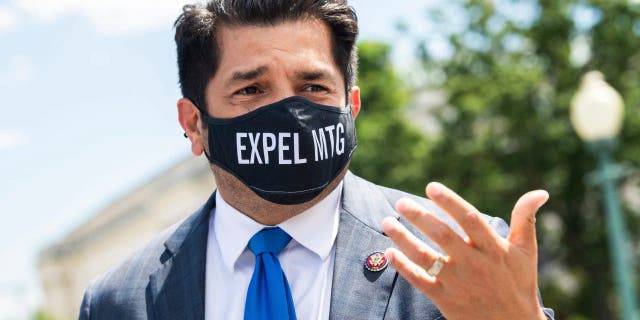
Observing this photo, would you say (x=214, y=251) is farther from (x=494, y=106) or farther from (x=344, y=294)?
(x=494, y=106)

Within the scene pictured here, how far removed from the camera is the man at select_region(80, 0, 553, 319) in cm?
298

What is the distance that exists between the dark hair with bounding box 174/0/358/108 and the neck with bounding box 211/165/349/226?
1.06 ft

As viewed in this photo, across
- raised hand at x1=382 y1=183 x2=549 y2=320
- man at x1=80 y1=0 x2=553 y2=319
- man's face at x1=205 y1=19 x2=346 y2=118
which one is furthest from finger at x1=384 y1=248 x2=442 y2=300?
man's face at x1=205 y1=19 x2=346 y2=118

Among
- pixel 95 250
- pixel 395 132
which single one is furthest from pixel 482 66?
pixel 95 250

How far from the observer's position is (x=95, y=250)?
50.1 meters

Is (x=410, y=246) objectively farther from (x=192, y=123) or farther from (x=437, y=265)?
(x=192, y=123)

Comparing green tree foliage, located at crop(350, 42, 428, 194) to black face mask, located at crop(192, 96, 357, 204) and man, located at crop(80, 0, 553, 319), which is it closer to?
man, located at crop(80, 0, 553, 319)

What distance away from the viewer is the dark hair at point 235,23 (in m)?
3.14

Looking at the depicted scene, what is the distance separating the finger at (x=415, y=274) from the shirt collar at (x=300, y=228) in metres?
0.75

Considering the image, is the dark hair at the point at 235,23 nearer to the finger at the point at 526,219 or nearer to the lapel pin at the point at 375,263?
the lapel pin at the point at 375,263

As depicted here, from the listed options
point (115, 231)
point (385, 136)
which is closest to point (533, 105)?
point (385, 136)

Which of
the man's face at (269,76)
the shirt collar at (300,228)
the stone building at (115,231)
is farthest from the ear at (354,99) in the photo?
the stone building at (115,231)

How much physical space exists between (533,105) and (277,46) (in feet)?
70.1

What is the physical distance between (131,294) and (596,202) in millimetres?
23065
